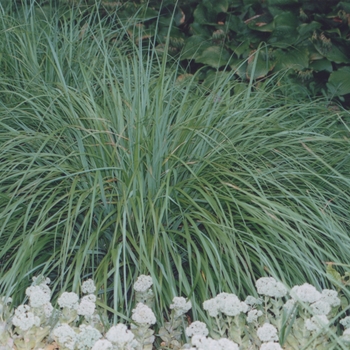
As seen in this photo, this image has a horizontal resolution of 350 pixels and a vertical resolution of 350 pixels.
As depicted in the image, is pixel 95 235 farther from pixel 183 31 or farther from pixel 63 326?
pixel 183 31

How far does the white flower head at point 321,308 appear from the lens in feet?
5.90

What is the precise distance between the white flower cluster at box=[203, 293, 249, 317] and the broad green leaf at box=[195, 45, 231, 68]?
2.22 meters

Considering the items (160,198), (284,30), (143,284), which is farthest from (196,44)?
(143,284)

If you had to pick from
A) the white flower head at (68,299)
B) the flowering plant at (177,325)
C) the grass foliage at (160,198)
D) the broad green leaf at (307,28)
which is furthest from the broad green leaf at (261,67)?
the white flower head at (68,299)

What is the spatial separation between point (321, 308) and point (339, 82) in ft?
7.40

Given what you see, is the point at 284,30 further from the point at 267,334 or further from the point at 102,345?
the point at 102,345

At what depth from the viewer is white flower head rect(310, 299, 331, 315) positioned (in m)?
1.80

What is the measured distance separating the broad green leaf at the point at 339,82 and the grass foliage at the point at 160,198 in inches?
35.9

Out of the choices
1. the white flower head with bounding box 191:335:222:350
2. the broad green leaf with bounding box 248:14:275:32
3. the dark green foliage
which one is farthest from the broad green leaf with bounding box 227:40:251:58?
the white flower head with bounding box 191:335:222:350

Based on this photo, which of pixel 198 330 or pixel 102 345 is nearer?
pixel 102 345

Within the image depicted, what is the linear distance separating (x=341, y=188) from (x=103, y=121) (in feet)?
3.29

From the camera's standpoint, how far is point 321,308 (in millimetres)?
1803

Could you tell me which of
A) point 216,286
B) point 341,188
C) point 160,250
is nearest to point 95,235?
point 160,250

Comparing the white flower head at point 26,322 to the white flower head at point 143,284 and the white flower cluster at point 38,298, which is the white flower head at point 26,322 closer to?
the white flower cluster at point 38,298
